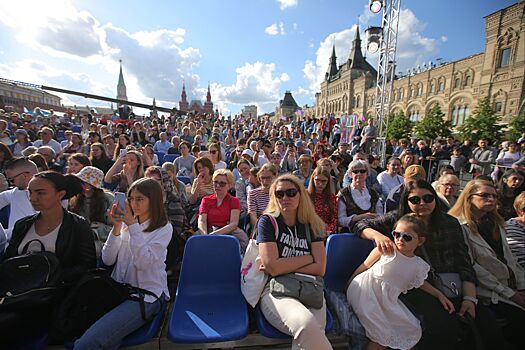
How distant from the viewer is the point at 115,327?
1.86 meters

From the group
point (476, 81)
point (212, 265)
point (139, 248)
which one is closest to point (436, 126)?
point (476, 81)

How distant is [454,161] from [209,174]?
31.0 feet

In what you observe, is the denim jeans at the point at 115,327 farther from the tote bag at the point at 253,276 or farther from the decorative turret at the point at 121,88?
the decorative turret at the point at 121,88

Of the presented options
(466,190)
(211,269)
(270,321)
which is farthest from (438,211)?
(211,269)

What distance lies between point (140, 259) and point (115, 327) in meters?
0.50

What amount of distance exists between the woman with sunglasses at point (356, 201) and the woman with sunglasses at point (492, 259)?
40.1 inches

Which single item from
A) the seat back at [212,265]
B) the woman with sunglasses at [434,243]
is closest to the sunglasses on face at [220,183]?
the seat back at [212,265]

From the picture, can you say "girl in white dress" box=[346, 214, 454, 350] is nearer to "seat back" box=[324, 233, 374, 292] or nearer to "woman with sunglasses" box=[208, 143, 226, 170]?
"seat back" box=[324, 233, 374, 292]

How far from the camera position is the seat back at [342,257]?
273cm

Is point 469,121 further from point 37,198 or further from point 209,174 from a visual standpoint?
point 37,198

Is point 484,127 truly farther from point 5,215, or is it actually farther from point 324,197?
point 5,215

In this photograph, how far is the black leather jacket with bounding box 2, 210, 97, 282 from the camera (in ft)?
6.79

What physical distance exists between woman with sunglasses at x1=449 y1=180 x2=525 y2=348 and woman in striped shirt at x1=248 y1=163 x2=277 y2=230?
2.33 metres

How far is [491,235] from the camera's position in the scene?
268 centimetres
